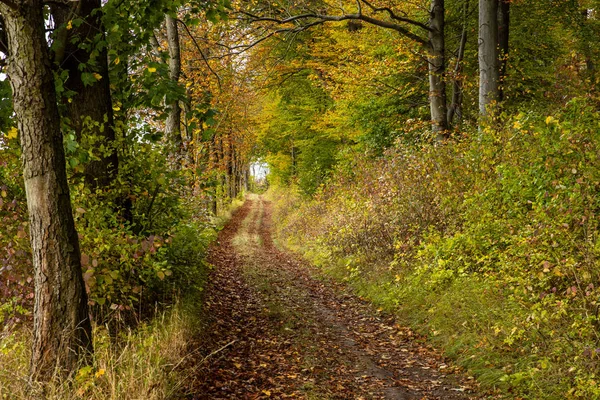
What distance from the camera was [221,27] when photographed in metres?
12.5

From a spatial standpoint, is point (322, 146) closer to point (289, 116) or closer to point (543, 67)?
point (289, 116)

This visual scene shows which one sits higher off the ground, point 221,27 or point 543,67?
point 221,27

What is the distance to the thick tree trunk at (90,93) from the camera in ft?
19.1

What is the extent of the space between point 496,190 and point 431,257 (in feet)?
6.25

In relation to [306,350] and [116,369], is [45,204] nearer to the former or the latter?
[116,369]

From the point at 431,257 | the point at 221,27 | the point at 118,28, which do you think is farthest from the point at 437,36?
the point at 118,28

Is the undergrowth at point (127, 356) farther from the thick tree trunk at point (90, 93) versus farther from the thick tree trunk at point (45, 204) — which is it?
the thick tree trunk at point (90, 93)

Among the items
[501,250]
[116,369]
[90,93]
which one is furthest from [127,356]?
[501,250]

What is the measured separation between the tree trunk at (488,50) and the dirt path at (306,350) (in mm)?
5400

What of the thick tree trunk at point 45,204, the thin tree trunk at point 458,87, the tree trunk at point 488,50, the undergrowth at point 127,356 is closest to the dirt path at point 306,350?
the undergrowth at point 127,356

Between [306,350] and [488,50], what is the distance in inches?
298

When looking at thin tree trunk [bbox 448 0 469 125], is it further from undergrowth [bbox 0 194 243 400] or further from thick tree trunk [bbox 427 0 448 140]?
undergrowth [bbox 0 194 243 400]

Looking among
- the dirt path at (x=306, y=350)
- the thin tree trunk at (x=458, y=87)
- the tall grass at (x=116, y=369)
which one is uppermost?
the thin tree trunk at (x=458, y=87)

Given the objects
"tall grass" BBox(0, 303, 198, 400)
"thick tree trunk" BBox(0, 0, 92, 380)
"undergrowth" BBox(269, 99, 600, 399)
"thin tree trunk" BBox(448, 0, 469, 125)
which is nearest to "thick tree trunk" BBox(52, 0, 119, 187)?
"thick tree trunk" BBox(0, 0, 92, 380)
